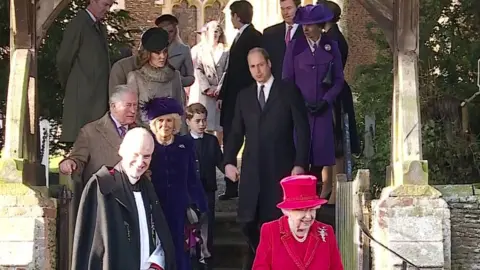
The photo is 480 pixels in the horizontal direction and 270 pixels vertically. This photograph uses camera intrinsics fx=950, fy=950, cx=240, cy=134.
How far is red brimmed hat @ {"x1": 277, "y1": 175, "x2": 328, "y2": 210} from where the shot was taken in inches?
198

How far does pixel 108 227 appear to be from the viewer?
5.14 meters

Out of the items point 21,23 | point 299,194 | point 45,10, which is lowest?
point 299,194

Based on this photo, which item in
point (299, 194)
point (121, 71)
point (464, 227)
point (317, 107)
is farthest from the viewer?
point (317, 107)

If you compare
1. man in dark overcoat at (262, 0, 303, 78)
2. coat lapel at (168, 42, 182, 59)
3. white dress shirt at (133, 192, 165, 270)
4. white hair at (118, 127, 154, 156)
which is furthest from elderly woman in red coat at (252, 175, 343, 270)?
coat lapel at (168, 42, 182, 59)

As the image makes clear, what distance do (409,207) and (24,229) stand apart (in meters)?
3.07

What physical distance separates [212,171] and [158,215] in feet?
10.1

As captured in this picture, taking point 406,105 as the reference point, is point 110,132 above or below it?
below

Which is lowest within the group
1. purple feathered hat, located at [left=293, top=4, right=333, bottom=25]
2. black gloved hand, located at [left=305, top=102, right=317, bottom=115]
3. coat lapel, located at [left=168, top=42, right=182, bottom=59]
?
black gloved hand, located at [left=305, top=102, right=317, bottom=115]

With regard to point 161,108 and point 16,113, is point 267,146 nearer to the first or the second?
point 161,108

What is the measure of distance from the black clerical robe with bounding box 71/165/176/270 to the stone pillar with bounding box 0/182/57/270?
245cm

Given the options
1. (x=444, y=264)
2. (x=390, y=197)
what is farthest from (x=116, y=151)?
(x=444, y=264)

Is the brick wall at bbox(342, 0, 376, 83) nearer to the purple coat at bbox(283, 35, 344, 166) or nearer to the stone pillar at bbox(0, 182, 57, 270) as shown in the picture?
the purple coat at bbox(283, 35, 344, 166)

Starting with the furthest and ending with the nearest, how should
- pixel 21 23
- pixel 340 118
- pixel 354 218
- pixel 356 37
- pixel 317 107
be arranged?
pixel 356 37, pixel 340 118, pixel 317 107, pixel 21 23, pixel 354 218

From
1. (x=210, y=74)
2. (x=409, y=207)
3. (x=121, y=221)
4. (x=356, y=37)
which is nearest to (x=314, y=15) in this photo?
(x=409, y=207)
